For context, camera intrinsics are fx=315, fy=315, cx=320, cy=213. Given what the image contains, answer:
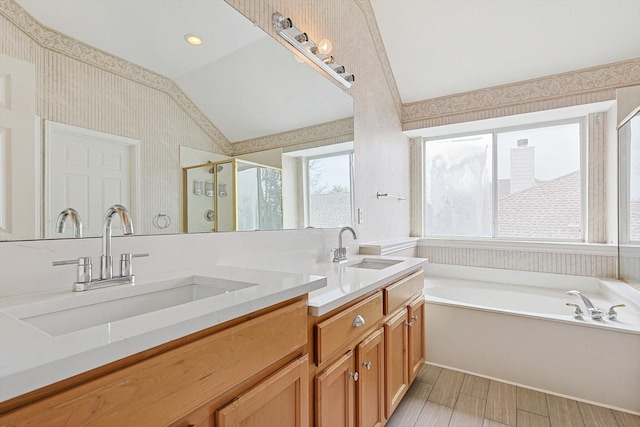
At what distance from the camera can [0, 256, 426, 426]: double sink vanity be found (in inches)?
18.6

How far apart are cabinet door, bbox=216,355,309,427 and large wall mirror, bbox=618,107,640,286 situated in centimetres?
265

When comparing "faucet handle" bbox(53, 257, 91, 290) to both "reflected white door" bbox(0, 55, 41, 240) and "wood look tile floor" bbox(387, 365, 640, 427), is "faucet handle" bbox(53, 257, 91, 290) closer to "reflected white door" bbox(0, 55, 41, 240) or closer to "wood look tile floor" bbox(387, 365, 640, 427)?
"reflected white door" bbox(0, 55, 41, 240)

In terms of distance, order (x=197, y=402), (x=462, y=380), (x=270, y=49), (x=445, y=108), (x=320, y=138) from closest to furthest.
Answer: (x=197, y=402)
(x=270, y=49)
(x=320, y=138)
(x=462, y=380)
(x=445, y=108)

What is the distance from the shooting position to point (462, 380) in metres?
2.20

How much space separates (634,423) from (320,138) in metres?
Result: 2.41

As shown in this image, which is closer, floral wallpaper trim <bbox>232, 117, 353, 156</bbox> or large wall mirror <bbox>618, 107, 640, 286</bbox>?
floral wallpaper trim <bbox>232, 117, 353, 156</bbox>

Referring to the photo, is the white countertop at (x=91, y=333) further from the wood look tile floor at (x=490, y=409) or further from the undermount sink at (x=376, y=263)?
the wood look tile floor at (x=490, y=409)

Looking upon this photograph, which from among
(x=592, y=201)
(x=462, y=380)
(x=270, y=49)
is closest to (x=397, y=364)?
(x=462, y=380)

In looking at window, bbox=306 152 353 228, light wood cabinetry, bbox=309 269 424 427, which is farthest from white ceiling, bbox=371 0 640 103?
light wood cabinetry, bbox=309 269 424 427

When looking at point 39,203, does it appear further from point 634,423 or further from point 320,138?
point 634,423

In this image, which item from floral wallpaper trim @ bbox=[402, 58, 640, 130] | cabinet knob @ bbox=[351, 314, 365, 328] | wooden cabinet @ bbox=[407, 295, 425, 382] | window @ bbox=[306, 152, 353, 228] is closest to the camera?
cabinet knob @ bbox=[351, 314, 365, 328]

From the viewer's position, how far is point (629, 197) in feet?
7.77

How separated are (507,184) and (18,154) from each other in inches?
144

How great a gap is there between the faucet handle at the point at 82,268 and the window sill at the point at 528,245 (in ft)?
10.1
